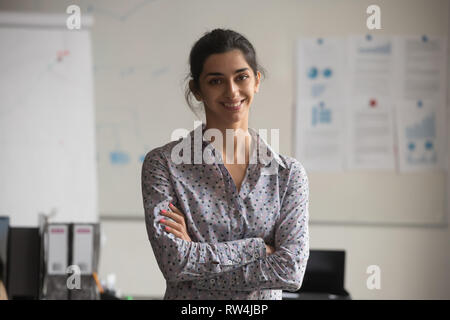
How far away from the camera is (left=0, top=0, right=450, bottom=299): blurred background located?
366 centimetres

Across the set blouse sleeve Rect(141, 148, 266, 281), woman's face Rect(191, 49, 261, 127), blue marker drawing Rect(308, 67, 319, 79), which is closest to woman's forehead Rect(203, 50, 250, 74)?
woman's face Rect(191, 49, 261, 127)

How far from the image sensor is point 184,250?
1343 mm

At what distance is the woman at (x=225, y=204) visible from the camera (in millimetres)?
1339

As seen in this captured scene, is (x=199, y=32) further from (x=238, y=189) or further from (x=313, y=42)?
(x=238, y=189)

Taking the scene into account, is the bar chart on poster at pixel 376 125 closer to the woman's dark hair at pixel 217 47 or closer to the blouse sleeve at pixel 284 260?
the blouse sleeve at pixel 284 260

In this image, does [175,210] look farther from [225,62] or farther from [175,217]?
[225,62]

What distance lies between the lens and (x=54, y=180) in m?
3.73

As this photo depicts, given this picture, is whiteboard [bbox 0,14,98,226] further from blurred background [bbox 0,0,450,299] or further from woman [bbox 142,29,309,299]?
woman [bbox 142,29,309,299]

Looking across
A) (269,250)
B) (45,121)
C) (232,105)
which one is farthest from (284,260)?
(45,121)

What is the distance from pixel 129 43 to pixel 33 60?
66 centimetres

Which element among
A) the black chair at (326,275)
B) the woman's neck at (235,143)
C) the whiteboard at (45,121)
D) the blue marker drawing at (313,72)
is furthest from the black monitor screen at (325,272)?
the whiteboard at (45,121)

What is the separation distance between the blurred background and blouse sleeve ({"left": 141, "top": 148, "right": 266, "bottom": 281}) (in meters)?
2.30

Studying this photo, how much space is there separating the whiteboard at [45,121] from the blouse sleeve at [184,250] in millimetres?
2417
